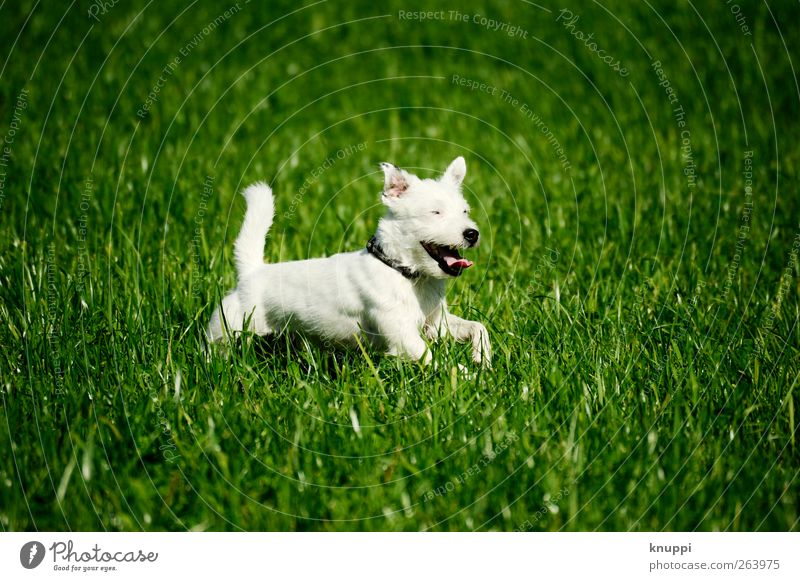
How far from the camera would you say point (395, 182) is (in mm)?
4699

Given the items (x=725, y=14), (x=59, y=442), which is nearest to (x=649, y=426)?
(x=59, y=442)

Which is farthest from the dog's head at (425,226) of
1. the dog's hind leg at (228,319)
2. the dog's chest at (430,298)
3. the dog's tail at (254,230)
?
the dog's hind leg at (228,319)

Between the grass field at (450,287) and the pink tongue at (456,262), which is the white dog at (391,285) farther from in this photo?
the grass field at (450,287)

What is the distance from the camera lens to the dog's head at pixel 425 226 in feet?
14.6

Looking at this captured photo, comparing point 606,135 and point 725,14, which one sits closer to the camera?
point 606,135

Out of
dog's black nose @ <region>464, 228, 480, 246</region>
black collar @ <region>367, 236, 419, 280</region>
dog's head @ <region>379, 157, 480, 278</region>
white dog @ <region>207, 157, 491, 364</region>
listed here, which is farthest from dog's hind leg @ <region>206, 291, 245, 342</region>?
dog's black nose @ <region>464, 228, 480, 246</region>

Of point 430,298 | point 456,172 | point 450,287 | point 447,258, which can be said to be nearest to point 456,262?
point 447,258

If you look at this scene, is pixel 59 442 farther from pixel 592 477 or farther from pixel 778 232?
pixel 778 232

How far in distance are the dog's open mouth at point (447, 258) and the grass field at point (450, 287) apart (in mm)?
536

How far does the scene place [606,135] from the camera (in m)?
9.46

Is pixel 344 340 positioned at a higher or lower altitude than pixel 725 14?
lower

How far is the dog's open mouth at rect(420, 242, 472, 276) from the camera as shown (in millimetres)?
4465

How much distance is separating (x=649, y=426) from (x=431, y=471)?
115 cm
